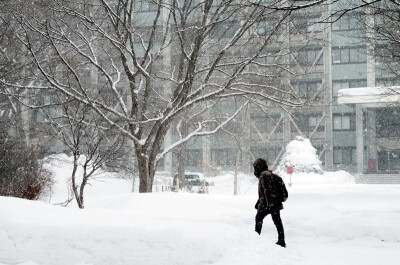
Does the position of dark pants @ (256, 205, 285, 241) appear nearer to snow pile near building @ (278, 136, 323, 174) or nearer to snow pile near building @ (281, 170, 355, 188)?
snow pile near building @ (281, 170, 355, 188)

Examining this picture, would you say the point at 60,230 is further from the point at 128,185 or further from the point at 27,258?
the point at 128,185

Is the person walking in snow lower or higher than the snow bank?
higher

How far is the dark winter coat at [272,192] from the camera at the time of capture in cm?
865

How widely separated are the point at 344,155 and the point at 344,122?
10.8 feet

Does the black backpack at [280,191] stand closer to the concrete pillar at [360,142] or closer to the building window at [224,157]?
the concrete pillar at [360,142]

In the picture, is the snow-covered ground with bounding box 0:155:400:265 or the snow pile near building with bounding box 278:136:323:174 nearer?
the snow-covered ground with bounding box 0:155:400:265

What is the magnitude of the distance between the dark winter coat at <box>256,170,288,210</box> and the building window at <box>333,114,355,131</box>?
4081cm

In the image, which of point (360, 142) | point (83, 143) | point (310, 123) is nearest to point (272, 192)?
point (83, 143)

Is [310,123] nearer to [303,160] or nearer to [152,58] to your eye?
[303,160]

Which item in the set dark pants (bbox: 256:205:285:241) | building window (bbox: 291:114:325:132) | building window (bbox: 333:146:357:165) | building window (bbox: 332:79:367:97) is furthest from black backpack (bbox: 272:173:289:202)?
building window (bbox: 332:79:367:97)

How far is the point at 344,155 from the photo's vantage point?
47.6 meters

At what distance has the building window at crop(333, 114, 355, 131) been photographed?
156ft

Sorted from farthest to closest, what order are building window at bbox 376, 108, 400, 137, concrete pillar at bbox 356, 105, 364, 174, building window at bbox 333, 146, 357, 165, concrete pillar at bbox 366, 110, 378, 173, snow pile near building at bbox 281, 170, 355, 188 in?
building window at bbox 333, 146, 357, 165, building window at bbox 376, 108, 400, 137, concrete pillar at bbox 366, 110, 378, 173, concrete pillar at bbox 356, 105, 364, 174, snow pile near building at bbox 281, 170, 355, 188

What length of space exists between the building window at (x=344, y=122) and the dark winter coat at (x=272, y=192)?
40.8 metres
